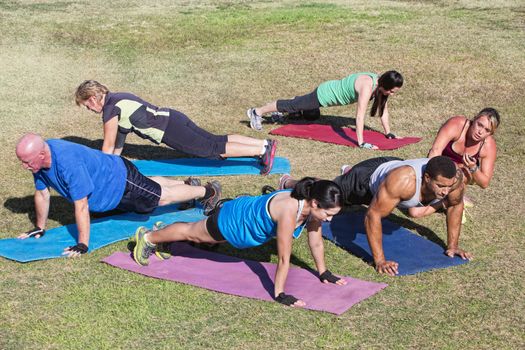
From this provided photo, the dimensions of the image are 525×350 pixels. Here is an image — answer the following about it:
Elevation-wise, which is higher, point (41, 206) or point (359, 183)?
point (359, 183)

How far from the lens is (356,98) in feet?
36.9

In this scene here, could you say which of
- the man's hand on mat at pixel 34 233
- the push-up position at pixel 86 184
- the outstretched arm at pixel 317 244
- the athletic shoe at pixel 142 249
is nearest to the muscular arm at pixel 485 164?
the outstretched arm at pixel 317 244

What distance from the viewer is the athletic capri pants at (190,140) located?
31.0 feet

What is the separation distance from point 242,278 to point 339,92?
519 cm

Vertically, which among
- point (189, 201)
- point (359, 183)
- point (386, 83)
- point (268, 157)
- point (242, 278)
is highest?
point (386, 83)

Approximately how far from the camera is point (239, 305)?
6410 millimetres

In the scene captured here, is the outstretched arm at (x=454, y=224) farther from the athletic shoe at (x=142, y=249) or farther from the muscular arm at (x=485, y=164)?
the athletic shoe at (x=142, y=249)

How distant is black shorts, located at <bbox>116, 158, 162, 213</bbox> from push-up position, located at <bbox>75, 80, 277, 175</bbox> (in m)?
1.48

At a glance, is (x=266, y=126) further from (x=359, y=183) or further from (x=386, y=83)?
(x=359, y=183)

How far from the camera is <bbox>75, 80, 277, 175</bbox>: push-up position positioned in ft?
29.6

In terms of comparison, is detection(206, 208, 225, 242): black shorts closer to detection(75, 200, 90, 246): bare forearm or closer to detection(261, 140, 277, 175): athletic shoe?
detection(75, 200, 90, 246): bare forearm

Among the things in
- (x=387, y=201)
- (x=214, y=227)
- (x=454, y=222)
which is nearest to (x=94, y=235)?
(x=214, y=227)

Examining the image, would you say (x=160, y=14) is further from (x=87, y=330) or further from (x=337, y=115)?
(x=87, y=330)

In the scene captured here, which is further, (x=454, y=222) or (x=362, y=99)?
(x=362, y=99)
